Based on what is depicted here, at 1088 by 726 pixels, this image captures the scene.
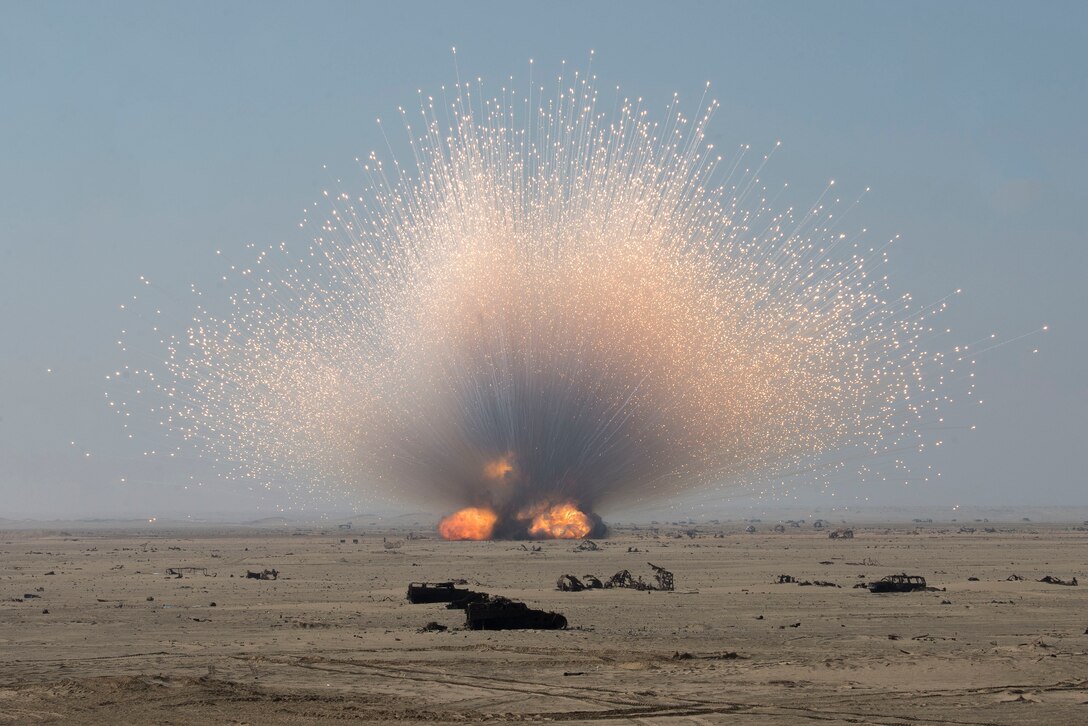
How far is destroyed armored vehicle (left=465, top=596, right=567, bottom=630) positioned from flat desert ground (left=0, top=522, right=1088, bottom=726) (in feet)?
1.98

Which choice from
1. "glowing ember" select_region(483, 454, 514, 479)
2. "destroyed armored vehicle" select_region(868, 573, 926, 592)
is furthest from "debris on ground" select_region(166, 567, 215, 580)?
"glowing ember" select_region(483, 454, 514, 479)

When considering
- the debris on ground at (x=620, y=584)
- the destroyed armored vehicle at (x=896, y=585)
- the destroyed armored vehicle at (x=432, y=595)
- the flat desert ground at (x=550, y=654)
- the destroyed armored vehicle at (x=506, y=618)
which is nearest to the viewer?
the flat desert ground at (x=550, y=654)

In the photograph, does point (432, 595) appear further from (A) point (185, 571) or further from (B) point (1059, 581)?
(B) point (1059, 581)

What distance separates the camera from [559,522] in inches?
4621

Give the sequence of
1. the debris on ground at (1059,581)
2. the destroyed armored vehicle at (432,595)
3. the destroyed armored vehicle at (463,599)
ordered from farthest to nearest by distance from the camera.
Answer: the debris on ground at (1059,581) → the destroyed armored vehicle at (432,595) → the destroyed armored vehicle at (463,599)

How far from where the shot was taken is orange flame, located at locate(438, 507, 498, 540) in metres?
119

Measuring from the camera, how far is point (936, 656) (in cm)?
3112

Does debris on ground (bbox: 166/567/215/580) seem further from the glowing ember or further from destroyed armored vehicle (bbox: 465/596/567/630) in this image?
the glowing ember

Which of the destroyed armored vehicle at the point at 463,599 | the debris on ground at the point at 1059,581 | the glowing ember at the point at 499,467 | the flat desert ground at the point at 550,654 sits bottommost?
the flat desert ground at the point at 550,654

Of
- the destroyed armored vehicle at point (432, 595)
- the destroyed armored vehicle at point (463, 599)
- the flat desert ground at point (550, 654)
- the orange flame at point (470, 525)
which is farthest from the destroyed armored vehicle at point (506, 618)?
the orange flame at point (470, 525)

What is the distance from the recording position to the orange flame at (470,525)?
11906cm

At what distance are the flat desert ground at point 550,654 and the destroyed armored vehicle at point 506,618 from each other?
1.98 ft

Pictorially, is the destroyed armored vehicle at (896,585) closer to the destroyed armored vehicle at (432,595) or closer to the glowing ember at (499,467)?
the destroyed armored vehicle at (432,595)

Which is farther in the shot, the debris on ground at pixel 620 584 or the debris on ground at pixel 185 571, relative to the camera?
the debris on ground at pixel 185 571
